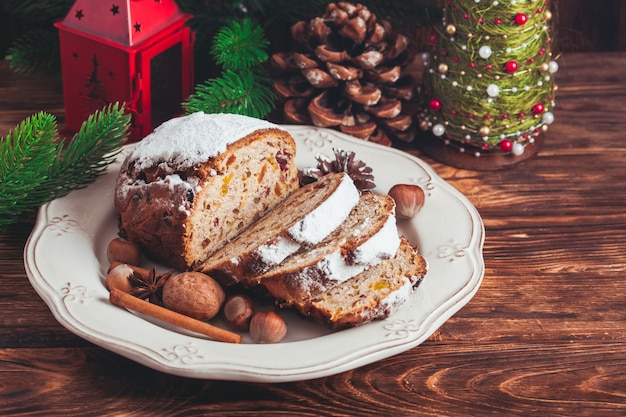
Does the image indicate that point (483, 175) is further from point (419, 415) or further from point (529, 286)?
point (419, 415)

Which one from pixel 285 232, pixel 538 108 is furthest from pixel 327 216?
pixel 538 108

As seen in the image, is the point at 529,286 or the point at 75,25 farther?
the point at 75,25

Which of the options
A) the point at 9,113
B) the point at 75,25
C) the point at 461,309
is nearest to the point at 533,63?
the point at 461,309

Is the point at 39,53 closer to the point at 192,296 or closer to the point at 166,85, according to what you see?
the point at 166,85

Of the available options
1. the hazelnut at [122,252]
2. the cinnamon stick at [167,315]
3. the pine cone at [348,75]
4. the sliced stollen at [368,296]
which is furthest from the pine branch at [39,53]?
the sliced stollen at [368,296]

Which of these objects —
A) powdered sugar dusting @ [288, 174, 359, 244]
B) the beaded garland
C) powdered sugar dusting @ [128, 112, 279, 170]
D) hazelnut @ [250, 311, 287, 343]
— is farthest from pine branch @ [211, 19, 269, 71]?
hazelnut @ [250, 311, 287, 343]

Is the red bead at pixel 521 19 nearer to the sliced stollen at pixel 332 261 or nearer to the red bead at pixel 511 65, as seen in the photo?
the red bead at pixel 511 65
